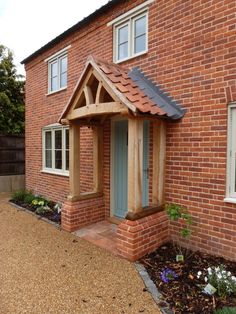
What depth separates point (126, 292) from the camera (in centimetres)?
374

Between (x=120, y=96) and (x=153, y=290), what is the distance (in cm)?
309

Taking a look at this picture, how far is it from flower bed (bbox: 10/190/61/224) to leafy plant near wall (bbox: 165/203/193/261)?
3.23m

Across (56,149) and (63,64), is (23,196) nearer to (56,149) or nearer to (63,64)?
(56,149)

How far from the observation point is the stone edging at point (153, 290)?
335 cm

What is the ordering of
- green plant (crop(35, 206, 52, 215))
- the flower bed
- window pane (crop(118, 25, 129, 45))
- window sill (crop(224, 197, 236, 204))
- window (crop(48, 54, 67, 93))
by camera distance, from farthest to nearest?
window (crop(48, 54, 67, 93)) < green plant (crop(35, 206, 52, 215)) < the flower bed < window pane (crop(118, 25, 129, 45)) < window sill (crop(224, 197, 236, 204))

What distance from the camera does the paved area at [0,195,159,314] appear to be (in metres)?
3.41

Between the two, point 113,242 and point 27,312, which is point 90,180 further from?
point 27,312

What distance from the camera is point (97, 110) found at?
5.27 m

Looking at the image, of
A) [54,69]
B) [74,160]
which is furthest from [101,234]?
[54,69]

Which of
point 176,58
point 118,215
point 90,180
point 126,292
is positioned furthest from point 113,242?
point 176,58

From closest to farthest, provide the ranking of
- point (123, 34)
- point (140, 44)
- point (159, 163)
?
point (159, 163) → point (140, 44) → point (123, 34)

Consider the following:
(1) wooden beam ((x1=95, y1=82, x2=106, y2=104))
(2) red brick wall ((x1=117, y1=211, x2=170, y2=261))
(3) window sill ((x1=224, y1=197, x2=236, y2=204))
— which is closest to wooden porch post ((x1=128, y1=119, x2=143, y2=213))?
(2) red brick wall ((x1=117, y1=211, x2=170, y2=261))

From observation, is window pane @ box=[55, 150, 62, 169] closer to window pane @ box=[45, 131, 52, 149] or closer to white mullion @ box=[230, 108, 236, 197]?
window pane @ box=[45, 131, 52, 149]

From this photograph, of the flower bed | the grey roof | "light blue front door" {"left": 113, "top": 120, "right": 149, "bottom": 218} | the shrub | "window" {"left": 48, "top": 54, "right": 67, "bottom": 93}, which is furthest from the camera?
the shrub
